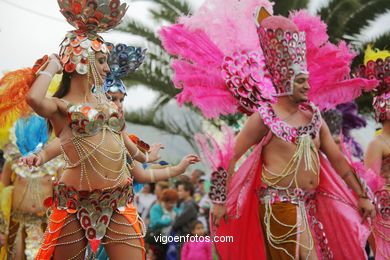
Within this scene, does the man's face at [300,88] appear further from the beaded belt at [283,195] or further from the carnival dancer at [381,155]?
the carnival dancer at [381,155]

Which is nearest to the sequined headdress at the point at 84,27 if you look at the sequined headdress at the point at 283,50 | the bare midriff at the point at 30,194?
the sequined headdress at the point at 283,50

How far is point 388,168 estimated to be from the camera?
20.5ft

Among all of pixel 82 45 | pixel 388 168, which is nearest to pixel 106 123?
pixel 82 45

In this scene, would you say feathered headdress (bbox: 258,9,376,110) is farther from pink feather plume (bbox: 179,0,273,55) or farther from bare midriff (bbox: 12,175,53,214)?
bare midriff (bbox: 12,175,53,214)

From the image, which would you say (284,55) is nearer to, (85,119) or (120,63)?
(120,63)

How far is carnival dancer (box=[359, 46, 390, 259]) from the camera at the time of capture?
5.94 meters

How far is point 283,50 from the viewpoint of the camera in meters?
5.12

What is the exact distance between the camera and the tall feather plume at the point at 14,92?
163 inches

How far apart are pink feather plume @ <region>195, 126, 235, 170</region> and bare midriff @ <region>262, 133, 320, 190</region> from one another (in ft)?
1.11

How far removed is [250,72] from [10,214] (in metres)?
3.57

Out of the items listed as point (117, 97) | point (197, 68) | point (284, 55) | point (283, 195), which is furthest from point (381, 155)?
point (117, 97)

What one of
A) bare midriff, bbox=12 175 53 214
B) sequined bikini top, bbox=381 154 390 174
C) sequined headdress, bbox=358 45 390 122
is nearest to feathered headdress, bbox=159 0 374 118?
sequined headdress, bbox=358 45 390 122

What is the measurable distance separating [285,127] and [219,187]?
774mm

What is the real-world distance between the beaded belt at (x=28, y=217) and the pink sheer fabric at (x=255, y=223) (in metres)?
2.74
